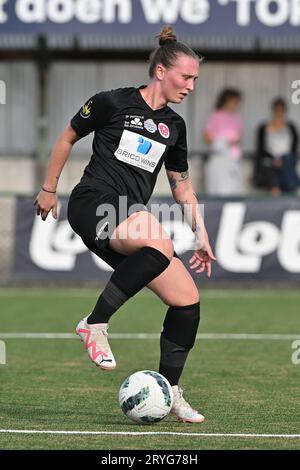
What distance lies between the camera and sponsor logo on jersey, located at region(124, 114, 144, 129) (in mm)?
6641

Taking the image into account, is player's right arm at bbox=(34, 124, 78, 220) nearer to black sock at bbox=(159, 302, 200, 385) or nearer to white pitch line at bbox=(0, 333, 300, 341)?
black sock at bbox=(159, 302, 200, 385)

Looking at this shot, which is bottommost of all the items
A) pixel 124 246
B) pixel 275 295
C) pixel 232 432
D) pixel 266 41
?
pixel 275 295

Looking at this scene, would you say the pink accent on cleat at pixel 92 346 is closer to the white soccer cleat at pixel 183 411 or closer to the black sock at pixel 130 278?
the black sock at pixel 130 278

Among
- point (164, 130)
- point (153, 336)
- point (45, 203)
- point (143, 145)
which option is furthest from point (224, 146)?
point (45, 203)

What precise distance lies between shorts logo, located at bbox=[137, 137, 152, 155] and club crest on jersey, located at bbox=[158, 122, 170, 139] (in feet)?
0.37

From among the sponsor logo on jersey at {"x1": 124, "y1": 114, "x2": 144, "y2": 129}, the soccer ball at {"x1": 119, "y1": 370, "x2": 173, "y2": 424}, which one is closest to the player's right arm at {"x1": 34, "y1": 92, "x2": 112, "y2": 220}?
the sponsor logo on jersey at {"x1": 124, "y1": 114, "x2": 144, "y2": 129}

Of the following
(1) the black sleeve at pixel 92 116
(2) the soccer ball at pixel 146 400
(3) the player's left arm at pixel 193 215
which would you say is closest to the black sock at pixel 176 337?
(2) the soccer ball at pixel 146 400

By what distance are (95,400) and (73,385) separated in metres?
0.71

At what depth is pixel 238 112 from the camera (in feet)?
61.5

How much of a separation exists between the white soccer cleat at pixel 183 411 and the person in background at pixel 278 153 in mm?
10741

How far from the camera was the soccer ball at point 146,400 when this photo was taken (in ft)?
21.3
